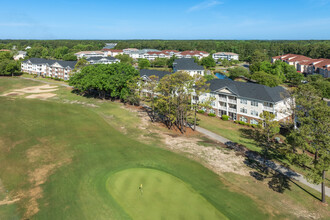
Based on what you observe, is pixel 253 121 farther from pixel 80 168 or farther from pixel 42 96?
pixel 42 96

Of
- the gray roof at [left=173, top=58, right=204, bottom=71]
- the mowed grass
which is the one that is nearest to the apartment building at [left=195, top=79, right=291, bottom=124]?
the mowed grass

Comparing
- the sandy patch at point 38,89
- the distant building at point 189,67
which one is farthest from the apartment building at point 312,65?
the sandy patch at point 38,89

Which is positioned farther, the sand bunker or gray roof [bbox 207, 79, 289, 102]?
the sand bunker

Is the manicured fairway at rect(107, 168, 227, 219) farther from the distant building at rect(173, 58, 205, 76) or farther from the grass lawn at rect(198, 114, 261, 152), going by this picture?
the distant building at rect(173, 58, 205, 76)

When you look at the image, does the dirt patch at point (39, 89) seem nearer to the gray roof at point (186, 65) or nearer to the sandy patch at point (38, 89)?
the sandy patch at point (38, 89)

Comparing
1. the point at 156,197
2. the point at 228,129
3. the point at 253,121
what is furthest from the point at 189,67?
the point at 156,197

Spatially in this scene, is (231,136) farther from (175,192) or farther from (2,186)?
(2,186)
